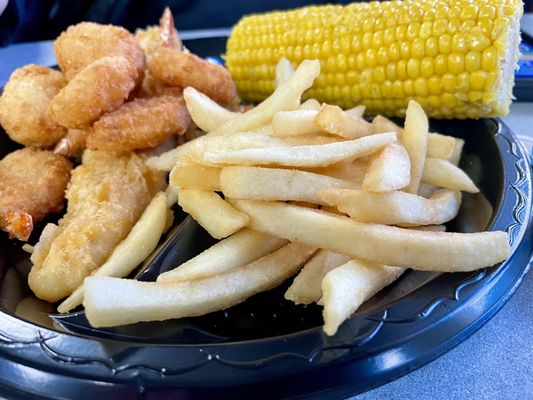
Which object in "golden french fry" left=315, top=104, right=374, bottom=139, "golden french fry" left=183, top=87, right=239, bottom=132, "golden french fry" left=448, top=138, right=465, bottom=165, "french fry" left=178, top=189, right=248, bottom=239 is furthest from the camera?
"golden french fry" left=448, top=138, right=465, bottom=165

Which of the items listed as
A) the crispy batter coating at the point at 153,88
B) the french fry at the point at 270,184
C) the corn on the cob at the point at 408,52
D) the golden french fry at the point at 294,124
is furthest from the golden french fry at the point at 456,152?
the crispy batter coating at the point at 153,88

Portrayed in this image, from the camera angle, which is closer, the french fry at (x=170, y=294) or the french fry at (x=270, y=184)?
the french fry at (x=170, y=294)

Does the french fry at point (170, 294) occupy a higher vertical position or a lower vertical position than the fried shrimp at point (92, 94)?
lower

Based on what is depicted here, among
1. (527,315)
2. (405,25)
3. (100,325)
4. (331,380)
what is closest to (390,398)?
(331,380)

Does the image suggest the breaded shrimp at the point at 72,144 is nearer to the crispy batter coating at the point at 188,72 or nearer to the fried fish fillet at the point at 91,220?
the fried fish fillet at the point at 91,220

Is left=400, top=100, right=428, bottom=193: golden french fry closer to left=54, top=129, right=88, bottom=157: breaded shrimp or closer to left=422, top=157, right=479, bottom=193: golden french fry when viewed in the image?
left=422, top=157, right=479, bottom=193: golden french fry

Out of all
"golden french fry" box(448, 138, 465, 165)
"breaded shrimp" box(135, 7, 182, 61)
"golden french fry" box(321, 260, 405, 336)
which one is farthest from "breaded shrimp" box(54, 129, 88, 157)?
"golden french fry" box(448, 138, 465, 165)

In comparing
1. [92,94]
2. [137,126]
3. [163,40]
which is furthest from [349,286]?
[163,40]
